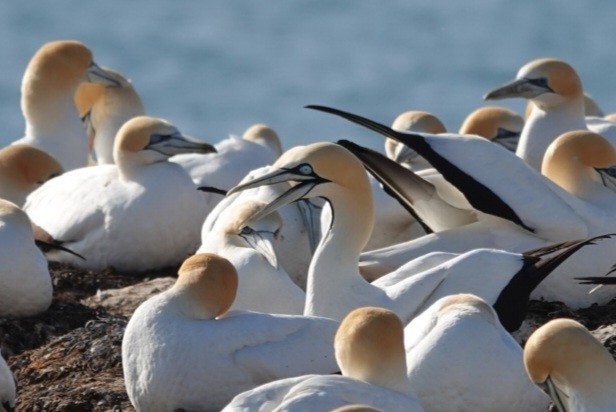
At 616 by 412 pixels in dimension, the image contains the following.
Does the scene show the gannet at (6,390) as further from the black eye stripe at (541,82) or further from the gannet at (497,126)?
the gannet at (497,126)

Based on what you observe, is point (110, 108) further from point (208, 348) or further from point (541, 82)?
point (208, 348)

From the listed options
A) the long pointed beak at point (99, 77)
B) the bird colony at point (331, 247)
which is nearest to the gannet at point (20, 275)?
the bird colony at point (331, 247)

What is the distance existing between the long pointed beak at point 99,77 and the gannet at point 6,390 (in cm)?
552

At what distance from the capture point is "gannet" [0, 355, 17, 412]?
6.61 metres

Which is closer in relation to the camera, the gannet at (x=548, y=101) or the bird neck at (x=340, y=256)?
the bird neck at (x=340, y=256)

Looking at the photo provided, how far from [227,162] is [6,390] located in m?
4.06

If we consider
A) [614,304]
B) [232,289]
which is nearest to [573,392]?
[232,289]

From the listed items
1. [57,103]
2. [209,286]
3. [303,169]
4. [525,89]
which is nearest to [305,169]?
[303,169]

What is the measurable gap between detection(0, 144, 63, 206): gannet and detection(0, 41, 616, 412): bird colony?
0.03 feet

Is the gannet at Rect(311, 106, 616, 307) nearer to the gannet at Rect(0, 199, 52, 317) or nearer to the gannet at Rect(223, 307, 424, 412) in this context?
the gannet at Rect(0, 199, 52, 317)

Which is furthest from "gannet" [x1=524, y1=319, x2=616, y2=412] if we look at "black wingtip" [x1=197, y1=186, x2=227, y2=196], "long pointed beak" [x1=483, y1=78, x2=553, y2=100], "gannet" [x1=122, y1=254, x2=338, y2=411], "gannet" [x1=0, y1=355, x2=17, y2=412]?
"long pointed beak" [x1=483, y1=78, x2=553, y2=100]

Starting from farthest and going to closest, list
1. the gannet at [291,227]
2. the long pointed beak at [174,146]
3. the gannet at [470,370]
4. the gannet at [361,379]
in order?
the long pointed beak at [174,146] < the gannet at [291,227] < the gannet at [470,370] < the gannet at [361,379]

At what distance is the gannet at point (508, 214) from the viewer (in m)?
8.35

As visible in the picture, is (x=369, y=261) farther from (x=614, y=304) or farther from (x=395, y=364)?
(x=395, y=364)
